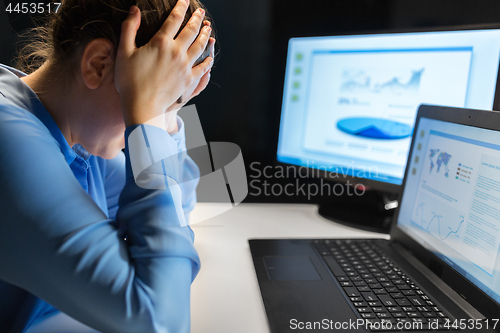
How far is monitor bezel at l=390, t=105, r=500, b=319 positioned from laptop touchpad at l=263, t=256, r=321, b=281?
0.20 meters

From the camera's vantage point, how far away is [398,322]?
452 millimetres

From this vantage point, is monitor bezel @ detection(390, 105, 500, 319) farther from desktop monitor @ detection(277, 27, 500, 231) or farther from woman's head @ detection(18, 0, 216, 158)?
woman's head @ detection(18, 0, 216, 158)

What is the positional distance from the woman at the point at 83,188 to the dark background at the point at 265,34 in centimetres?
46

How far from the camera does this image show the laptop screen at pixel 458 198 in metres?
0.49

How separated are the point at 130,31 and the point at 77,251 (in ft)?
0.91

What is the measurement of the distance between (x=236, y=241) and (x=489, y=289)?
1.52ft

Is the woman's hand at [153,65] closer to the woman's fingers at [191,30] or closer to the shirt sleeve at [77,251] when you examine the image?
the woman's fingers at [191,30]

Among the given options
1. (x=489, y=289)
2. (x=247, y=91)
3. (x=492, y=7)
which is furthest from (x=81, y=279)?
(x=492, y=7)

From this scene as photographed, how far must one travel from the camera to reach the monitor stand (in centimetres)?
89

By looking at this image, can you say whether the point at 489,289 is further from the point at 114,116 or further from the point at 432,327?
the point at 114,116

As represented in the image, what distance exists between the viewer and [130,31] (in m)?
0.45

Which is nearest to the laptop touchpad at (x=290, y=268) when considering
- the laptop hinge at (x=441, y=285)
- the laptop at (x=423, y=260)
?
the laptop at (x=423, y=260)

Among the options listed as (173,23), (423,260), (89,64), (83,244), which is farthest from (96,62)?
(423,260)

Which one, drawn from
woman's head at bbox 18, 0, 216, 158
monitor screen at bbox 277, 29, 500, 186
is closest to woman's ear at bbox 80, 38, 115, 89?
woman's head at bbox 18, 0, 216, 158
